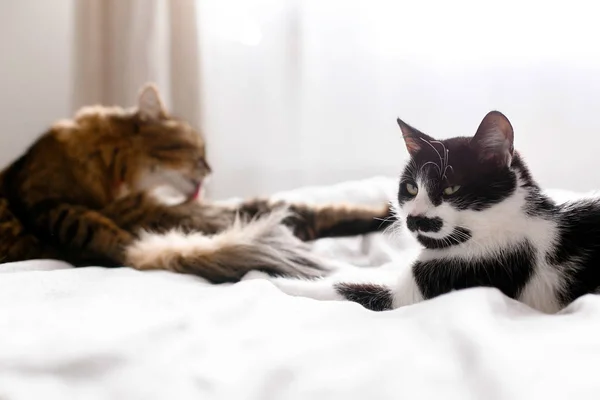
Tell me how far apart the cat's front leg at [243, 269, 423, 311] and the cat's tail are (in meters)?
0.05

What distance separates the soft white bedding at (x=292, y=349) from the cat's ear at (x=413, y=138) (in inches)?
10.1

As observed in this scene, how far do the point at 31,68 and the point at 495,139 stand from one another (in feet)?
6.48

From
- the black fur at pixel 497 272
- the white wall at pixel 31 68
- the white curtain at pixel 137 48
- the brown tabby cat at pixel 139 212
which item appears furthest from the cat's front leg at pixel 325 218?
the white wall at pixel 31 68

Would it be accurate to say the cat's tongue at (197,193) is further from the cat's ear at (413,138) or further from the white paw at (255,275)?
the cat's ear at (413,138)

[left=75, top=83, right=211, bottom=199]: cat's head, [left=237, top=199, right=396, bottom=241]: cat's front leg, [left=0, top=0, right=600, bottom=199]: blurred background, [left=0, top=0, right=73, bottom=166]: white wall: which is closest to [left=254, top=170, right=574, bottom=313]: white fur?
[left=237, top=199, right=396, bottom=241]: cat's front leg

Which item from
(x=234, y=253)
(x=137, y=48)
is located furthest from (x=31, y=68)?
(x=234, y=253)

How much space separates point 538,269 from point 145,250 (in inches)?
30.1

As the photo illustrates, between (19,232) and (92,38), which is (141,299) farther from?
(92,38)

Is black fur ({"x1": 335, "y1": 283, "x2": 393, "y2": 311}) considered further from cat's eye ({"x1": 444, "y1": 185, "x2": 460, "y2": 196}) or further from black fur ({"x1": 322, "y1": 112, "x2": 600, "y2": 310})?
cat's eye ({"x1": 444, "y1": 185, "x2": 460, "y2": 196})

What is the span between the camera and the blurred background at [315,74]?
176 cm

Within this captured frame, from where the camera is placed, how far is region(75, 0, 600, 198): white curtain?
5.75 feet

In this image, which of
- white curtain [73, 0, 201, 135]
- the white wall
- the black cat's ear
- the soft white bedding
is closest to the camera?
the soft white bedding

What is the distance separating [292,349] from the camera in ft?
1.93

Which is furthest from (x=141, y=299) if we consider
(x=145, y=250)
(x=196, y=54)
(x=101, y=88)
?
(x=101, y=88)
